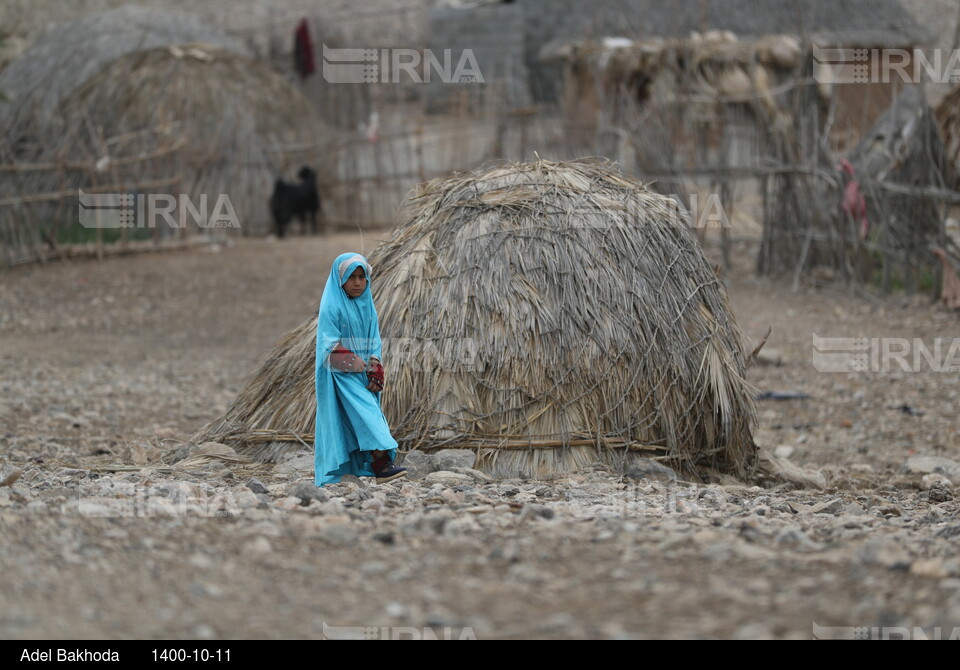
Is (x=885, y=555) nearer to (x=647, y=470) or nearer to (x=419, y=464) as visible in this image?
(x=647, y=470)

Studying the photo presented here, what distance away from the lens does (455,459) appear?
5578 millimetres

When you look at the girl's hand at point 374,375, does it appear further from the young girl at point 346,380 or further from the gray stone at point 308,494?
the gray stone at point 308,494

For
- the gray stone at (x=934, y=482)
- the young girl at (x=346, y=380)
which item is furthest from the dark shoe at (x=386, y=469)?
the gray stone at (x=934, y=482)

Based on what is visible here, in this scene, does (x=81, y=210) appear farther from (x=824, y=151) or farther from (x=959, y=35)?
(x=959, y=35)

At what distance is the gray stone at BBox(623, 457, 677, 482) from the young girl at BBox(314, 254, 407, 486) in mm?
1248

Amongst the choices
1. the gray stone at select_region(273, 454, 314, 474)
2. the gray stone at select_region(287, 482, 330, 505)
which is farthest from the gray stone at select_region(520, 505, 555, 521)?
the gray stone at select_region(273, 454, 314, 474)

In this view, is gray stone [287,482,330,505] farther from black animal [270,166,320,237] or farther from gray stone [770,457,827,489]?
black animal [270,166,320,237]

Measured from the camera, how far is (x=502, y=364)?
5.72 metres

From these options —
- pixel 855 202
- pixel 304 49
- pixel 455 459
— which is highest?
pixel 304 49

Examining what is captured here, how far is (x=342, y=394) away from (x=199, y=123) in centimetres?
1259

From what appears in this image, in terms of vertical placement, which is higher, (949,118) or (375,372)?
(949,118)

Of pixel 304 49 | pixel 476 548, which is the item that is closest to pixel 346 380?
pixel 476 548

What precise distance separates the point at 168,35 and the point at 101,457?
48.3 ft

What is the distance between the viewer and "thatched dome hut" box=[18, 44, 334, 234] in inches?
612
